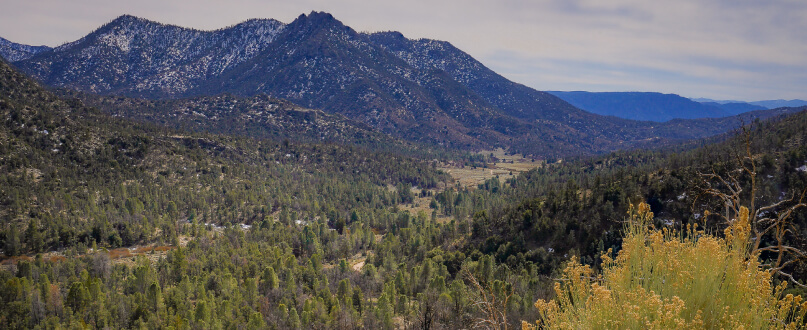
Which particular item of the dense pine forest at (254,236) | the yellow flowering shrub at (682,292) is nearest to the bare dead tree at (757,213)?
the yellow flowering shrub at (682,292)

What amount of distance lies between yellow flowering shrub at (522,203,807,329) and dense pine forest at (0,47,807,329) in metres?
1.92

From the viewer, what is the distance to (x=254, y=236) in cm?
10356

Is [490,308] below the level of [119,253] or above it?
above

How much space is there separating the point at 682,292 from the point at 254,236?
107427mm

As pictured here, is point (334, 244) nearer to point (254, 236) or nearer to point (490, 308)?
point (254, 236)

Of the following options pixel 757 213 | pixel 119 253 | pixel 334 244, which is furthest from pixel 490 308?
pixel 119 253

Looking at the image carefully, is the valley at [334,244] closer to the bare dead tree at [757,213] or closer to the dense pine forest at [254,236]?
the bare dead tree at [757,213]

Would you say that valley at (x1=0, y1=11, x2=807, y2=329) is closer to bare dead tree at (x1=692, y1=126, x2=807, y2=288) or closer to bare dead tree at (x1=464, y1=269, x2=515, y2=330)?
bare dead tree at (x1=692, y1=126, x2=807, y2=288)

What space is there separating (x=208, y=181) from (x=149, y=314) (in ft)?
301

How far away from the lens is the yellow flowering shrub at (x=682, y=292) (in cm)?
611

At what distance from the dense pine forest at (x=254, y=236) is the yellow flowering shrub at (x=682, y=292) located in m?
1.92

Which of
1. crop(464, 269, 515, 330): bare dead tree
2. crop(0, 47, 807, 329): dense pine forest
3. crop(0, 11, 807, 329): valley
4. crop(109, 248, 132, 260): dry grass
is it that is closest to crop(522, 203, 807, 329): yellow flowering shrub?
crop(0, 11, 807, 329): valley

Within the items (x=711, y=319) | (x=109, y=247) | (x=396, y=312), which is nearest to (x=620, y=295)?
(x=711, y=319)

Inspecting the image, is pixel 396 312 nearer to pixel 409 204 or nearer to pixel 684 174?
pixel 684 174
